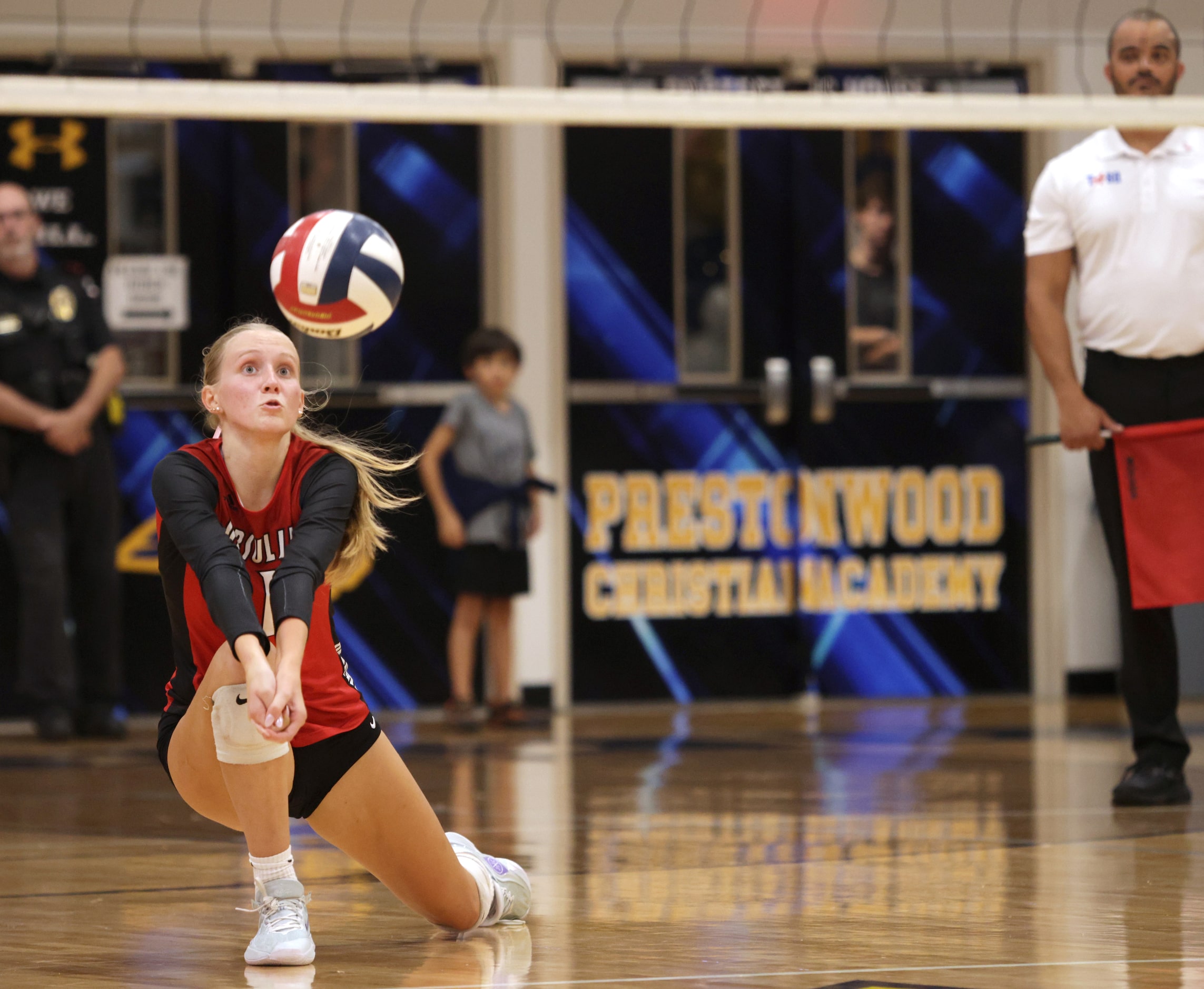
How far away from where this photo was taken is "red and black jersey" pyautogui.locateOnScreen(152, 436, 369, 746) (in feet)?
8.62

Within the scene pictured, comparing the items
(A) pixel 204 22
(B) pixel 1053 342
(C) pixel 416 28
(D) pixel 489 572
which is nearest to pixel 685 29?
(C) pixel 416 28

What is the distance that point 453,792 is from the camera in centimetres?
469

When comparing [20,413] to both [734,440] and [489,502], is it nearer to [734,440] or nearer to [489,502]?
[489,502]

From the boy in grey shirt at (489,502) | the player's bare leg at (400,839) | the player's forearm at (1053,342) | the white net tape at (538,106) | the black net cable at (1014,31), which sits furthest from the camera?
the black net cable at (1014,31)

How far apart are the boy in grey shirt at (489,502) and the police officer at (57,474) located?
121 cm

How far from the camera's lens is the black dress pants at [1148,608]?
4273 mm

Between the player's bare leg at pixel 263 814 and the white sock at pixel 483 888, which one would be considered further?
the white sock at pixel 483 888

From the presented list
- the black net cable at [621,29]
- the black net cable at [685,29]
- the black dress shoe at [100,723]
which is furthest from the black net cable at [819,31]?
the black dress shoe at [100,723]

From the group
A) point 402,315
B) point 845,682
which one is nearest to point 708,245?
point 402,315

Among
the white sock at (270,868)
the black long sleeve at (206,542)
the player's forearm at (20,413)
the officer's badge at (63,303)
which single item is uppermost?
the officer's badge at (63,303)

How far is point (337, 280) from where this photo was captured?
3.69 metres

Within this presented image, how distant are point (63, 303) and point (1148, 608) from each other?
12.8 feet

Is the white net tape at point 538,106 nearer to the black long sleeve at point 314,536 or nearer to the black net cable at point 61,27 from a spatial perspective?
the black net cable at point 61,27

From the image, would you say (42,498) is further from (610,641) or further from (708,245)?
(708,245)
